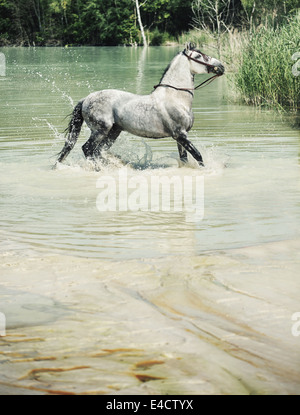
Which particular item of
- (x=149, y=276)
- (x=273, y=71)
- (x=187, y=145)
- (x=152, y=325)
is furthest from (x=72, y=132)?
(x=273, y=71)

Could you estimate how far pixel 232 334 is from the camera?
3.80 m

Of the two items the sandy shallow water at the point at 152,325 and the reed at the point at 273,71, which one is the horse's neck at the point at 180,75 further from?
the reed at the point at 273,71

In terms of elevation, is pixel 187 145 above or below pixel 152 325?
below

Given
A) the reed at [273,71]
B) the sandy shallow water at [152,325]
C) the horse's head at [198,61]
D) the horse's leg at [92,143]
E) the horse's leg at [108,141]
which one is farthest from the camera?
the reed at [273,71]

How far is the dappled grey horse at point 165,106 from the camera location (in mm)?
9359

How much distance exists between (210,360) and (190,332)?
1.24 feet

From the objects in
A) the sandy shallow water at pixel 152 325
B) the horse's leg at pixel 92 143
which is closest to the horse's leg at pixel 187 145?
the horse's leg at pixel 92 143

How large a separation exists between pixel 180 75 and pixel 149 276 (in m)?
5.03

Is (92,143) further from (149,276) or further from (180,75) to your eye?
(149,276)

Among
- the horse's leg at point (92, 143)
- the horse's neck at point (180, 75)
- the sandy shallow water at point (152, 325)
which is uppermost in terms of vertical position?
the horse's neck at point (180, 75)

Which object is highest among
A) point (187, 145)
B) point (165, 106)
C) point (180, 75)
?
point (180, 75)

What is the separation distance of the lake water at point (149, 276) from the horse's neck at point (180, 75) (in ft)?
3.86

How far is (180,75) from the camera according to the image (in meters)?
9.41

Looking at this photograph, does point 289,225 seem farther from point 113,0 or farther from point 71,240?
point 113,0
